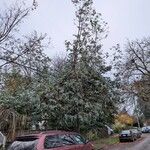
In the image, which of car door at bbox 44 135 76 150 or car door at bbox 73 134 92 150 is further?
car door at bbox 73 134 92 150

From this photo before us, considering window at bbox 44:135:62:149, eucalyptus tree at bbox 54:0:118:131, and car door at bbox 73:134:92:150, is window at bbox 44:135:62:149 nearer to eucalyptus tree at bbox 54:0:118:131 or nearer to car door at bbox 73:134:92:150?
car door at bbox 73:134:92:150

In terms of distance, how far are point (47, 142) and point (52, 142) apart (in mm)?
306

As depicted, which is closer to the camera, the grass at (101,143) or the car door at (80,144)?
the car door at (80,144)

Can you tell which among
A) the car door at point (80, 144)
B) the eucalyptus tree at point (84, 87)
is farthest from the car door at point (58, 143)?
the eucalyptus tree at point (84, 87)

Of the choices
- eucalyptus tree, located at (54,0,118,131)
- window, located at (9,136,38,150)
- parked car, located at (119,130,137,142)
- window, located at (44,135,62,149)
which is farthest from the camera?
parked car, located at (119,130,137,142)

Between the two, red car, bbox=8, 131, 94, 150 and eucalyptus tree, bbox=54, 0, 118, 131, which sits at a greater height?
eucalyptus tree, bbox=54, 0, 118, 131

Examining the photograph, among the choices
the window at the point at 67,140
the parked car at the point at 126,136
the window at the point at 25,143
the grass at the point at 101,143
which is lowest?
the window at the point at 25,143

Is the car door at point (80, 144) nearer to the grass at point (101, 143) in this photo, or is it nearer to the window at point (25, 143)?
the window at point (25, 143)

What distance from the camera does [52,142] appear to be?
13.3 m

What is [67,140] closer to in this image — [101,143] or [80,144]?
[80,144]

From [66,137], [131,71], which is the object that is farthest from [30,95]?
[131,71]

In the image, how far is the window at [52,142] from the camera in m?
12.9

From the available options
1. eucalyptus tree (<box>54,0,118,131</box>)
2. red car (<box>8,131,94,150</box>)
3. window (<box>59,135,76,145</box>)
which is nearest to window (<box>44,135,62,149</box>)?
red car (<box>8,131,94,150</box>)

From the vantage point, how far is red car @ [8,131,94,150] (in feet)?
41.7
